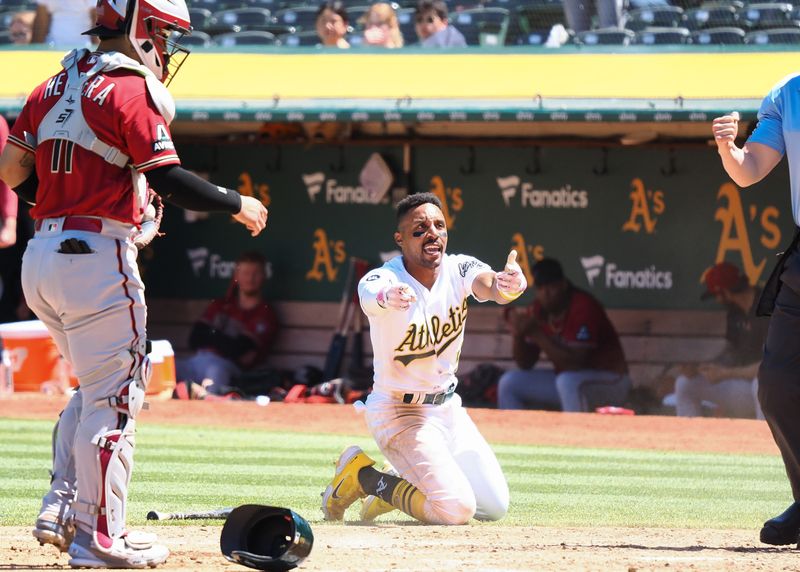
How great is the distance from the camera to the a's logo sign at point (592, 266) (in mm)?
12922

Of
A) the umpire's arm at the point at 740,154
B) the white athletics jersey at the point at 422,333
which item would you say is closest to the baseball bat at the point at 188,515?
the white athletics jersey at the point at 422,333

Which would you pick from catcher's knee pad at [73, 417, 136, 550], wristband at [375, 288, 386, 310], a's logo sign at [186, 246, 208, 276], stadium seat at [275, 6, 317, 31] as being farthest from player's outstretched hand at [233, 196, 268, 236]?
stadium seat at [275, 6, 317, 31]

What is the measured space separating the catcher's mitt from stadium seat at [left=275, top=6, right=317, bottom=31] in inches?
378

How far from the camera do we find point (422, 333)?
570 centimetres

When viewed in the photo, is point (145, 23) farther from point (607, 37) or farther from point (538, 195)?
point (538, 195)

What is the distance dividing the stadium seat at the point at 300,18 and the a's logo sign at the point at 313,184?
1.68 meters

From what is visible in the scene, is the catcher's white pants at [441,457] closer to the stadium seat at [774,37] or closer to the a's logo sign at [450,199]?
the stadium seat at [774,37]

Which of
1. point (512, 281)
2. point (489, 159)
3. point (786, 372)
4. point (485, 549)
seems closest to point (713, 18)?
point (489, 159)

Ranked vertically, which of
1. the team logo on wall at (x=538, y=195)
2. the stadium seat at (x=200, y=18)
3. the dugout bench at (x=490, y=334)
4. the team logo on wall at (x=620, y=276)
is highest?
the stadium seat at (x=200, y=18)

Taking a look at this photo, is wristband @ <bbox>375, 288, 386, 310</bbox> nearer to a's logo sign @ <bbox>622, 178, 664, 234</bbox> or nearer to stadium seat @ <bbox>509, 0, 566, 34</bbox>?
a's logo sign @ <bbox>622, 178, 664, 234</bbox>

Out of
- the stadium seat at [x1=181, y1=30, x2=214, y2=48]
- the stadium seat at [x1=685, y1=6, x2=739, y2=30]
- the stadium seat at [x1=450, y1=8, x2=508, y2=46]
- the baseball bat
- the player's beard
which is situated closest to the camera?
the baseball bat

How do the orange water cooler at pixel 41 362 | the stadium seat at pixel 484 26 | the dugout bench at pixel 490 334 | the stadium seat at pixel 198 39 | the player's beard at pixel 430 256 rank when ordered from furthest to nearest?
the stadium seat at pixel 198 39 < the stadium seat at pixel 484 26 < the dugout bench at pixel 490 334 < the orange water cooler at pixel 41 362 < the player's beard at pixel 430 256

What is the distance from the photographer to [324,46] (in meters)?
12.9

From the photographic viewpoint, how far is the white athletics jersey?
5.68 m
